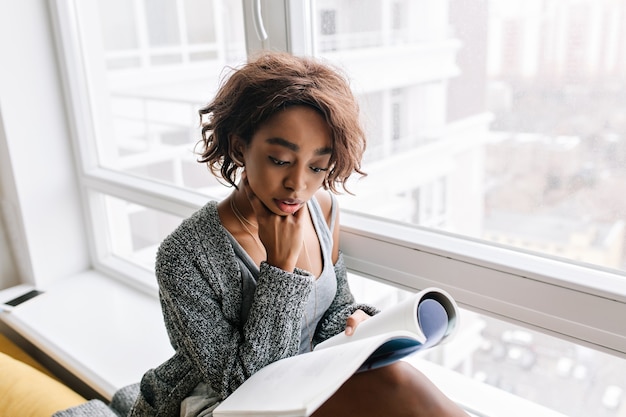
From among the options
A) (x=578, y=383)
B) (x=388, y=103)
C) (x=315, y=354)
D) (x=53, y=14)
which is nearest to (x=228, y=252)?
(x=315, y=354)

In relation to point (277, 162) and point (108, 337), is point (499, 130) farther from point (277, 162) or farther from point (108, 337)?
point (108, 337)

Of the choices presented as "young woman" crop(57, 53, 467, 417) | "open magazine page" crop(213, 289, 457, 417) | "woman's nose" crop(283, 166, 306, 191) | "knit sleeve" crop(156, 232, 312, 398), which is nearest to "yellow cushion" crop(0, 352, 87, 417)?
"young woman" crop(57, 53, 467, 417)

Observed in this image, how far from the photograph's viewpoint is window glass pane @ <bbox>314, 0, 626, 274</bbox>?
85cm

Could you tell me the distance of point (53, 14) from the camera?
65.1 inches

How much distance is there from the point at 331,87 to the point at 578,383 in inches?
28.0

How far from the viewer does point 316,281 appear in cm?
96

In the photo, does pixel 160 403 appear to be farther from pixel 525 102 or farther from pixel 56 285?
pixel 56 285

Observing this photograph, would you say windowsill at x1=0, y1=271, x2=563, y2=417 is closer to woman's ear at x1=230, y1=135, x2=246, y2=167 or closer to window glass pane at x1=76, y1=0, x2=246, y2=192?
window glass pane at x1=76, y1=0, x2=246, y2=192

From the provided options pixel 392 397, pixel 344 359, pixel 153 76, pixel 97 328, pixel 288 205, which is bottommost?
pixel 97 328

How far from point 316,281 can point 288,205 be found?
7.2 inches

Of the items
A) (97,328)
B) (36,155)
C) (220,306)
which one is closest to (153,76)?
(36,155)

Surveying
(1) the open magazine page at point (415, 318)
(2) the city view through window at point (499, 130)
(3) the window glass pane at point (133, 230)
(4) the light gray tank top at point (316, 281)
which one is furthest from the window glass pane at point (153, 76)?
(1) the open magazine page at point (415, 318)

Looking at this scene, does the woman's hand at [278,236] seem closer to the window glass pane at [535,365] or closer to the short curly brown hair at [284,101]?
the short curly brown hair at [284,101]

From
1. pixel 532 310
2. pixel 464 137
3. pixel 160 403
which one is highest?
pixel 464 137
